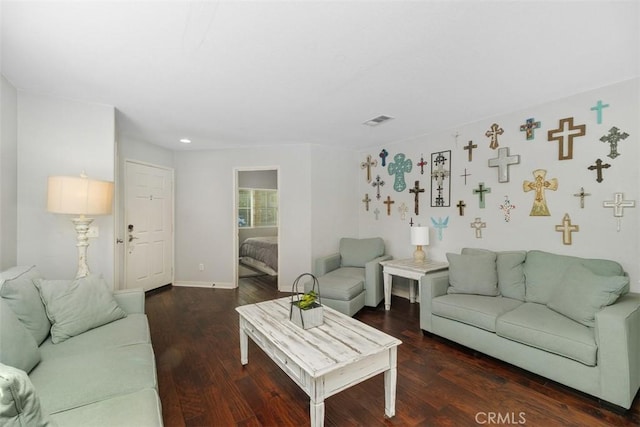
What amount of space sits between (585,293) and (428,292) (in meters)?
1.17

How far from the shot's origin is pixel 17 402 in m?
0.71

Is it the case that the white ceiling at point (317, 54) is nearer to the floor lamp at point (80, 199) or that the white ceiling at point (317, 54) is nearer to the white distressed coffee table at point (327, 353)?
the floor lamp at point (80, 199)

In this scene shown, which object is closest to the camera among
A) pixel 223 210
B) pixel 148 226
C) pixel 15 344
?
pixel 15 344

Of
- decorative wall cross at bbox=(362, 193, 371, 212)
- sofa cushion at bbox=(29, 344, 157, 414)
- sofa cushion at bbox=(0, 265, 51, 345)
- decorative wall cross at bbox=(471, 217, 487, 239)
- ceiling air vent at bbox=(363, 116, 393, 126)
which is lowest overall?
sofa cushion at bbox=(29, 344, 157, 414)

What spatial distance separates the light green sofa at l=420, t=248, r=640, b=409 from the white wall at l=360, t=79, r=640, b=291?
0.65ft

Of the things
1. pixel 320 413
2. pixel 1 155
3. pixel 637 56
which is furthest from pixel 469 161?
pixel 1 155

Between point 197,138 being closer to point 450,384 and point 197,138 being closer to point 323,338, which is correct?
point 323,338

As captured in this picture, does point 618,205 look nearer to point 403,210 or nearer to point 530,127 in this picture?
point 530,127

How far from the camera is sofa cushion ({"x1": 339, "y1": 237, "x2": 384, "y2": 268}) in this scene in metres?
4.16

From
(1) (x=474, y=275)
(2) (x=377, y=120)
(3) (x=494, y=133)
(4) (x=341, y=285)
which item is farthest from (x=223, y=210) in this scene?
(3) (x=494, y=133)

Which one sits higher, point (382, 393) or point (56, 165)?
point (56, 165)

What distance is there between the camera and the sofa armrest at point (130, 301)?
2330 millimetres

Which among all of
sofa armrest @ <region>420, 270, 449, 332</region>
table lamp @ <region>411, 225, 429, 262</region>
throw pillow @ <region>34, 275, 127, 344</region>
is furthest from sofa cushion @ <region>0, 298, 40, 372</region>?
table lamp @ <region>411, 225, 429, 262</region>

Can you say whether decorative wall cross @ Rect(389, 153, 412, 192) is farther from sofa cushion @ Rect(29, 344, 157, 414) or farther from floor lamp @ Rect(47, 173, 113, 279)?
sofa cushion @ Rect(29, 344, 157, 414)
